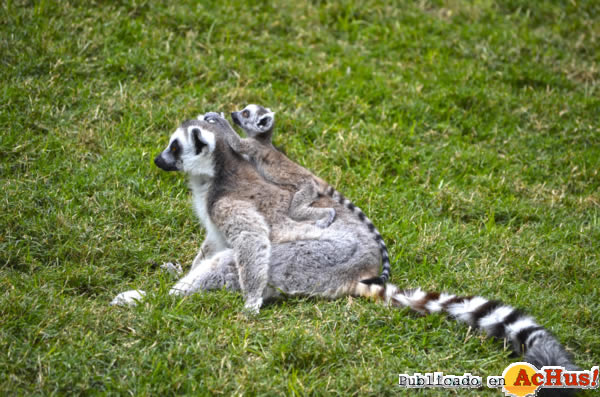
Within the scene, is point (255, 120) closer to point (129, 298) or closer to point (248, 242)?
point (248, 242)

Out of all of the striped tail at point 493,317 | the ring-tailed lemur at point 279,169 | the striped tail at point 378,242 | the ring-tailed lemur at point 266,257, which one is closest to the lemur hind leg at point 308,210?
the ring-tailed lemur at point 279,169

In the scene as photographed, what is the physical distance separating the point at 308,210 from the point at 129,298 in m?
1.63

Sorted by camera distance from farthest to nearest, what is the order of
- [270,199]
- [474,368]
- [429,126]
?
[429,126]
[270,199]
[474,368]

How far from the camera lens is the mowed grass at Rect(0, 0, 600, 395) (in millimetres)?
4059

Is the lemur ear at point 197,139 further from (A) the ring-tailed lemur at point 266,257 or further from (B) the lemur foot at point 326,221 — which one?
(B) the lemur foot at point 326,221

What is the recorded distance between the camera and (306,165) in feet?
22.2

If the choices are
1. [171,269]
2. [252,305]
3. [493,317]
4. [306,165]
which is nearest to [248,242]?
[252,305]

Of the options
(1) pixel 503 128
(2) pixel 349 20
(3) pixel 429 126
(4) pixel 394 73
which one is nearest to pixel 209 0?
(2) pixel 349 20

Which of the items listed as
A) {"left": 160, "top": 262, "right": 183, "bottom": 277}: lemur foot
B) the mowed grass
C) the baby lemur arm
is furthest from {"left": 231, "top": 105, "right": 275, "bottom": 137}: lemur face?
{"left": 160, "top": 262, "right": 183, "bottom": 277}: lemur foot

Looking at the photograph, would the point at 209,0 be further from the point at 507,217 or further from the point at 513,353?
the point at 513,353

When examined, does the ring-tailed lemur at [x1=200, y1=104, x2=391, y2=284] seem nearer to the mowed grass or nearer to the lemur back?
the lemur back

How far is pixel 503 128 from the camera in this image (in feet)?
25.7

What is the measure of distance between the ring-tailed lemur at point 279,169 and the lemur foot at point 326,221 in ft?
0.08

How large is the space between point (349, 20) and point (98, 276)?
607 cm
